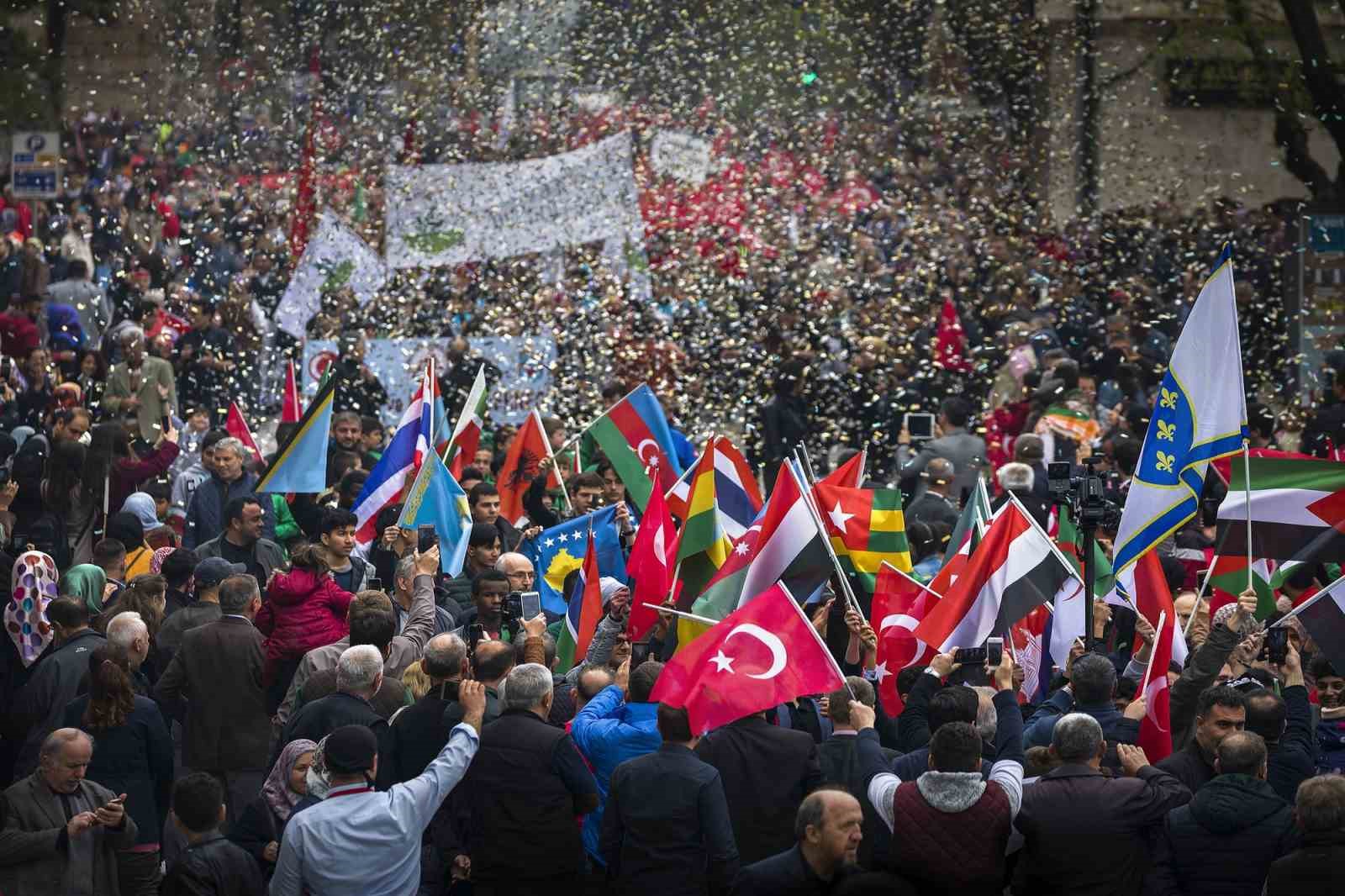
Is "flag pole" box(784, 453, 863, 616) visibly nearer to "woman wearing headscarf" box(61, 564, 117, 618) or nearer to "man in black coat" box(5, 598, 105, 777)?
"man in black coat" box(5, 598, 105, 777)

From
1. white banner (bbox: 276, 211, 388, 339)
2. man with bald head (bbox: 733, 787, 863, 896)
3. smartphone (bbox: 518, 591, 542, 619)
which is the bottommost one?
man with bald head (bbox: 733, 787, 863, 896)

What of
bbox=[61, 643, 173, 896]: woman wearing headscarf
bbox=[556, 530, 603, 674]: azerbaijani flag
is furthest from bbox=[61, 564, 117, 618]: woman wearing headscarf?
bbox=[556, 530, 603, 674]: azerbaijani flag

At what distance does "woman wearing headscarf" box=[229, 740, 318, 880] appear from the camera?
27.2ft

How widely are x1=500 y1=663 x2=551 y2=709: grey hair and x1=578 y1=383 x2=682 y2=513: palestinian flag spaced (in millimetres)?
5037

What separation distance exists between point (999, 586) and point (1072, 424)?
668 centimetres

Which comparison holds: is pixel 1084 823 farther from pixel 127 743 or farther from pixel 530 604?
pixel 127 743

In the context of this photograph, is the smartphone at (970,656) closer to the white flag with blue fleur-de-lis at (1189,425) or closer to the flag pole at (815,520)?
the flag pole at (815,520)

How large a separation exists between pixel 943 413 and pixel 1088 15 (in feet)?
44.4

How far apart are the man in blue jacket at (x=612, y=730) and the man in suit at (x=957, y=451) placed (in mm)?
6752

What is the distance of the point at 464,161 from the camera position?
2636 cm

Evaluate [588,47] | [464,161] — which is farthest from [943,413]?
[588,47]

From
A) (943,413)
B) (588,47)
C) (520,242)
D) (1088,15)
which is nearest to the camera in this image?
(943,413)

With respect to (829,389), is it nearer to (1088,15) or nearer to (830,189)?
(830,189)

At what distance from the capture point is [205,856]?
24.4 feet
